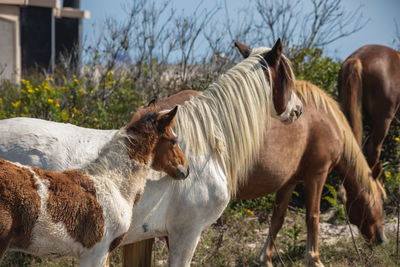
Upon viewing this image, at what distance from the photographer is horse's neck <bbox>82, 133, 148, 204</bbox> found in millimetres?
2764

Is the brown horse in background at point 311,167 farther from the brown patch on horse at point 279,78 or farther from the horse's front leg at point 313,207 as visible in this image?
the brown patch on horse at point 279,78

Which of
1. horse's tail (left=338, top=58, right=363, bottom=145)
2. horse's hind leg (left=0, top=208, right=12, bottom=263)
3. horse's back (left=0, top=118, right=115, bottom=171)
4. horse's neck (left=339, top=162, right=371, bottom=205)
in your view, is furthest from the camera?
horse's tail (left=338, top=58, right=363, bottom=145)

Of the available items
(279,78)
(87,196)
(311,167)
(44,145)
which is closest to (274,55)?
(279,78)

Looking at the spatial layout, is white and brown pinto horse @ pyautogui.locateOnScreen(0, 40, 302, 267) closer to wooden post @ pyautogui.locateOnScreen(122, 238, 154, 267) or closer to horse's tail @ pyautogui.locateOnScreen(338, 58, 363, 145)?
wooden post @ pyautogui.locateOnScreen(122, 238, 154, 267)

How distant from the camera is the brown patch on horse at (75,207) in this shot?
252 cm

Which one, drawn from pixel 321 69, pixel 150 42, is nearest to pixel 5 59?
pixel 150 42

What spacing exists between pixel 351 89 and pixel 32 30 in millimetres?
11927

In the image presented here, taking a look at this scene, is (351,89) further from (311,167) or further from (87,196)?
(87,196)

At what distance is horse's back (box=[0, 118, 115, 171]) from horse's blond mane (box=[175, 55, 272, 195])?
0.63m

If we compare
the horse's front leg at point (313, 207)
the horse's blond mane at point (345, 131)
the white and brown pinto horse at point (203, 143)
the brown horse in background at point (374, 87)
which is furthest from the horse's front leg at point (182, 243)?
the brown horse in background at point (374, 87)

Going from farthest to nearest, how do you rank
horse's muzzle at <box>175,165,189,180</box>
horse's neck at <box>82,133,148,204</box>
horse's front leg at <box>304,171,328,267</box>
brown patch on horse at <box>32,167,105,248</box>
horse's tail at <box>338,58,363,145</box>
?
horse's tail at <box>338,58,363,145</box> → horse's front leg at <box>304,171,328,267</box> → horse's muzzle at <box>175,165,189,180</box> → horse's neck at <box>82,133,148,204</box> → brown patch on horse at <box>32,167,105,248</box>

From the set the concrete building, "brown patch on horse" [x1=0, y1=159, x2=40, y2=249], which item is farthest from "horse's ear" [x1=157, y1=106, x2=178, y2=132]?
the concrete building

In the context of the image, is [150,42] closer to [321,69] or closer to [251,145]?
[321,69]

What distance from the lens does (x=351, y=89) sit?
258 inches
